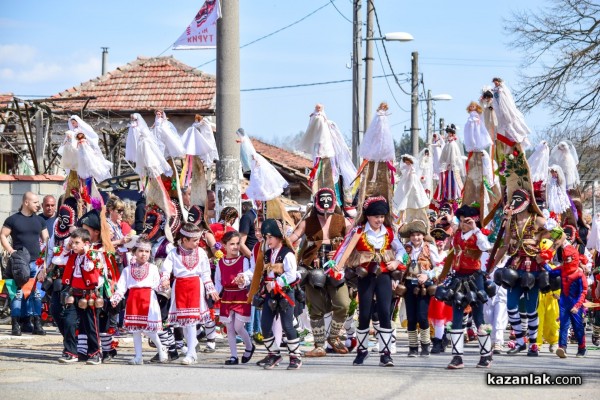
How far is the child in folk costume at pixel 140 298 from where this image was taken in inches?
493

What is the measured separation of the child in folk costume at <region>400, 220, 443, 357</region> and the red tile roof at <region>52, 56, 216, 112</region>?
19470mm

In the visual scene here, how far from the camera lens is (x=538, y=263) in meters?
13.7

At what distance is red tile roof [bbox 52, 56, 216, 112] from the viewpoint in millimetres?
33969

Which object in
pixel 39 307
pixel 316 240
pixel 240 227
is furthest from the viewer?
pixel 39 307

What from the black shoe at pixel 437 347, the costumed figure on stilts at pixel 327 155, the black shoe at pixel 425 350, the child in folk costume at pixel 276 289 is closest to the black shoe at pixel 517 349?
the black shoe at pixel 437 347

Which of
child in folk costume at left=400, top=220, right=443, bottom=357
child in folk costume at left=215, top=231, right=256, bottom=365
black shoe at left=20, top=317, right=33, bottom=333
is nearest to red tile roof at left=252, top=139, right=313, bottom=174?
black shoe at left=20, top=317, right=33, bottom=333

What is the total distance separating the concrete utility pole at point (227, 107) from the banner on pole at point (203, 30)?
108 mm

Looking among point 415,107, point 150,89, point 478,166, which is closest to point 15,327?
point 478,166

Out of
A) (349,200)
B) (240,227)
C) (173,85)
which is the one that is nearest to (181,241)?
(240,227)

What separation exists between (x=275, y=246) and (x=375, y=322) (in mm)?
1479

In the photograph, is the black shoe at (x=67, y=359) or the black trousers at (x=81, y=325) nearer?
the black shoe at (x=67, y=359)

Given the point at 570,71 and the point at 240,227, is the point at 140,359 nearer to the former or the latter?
the point at 240,227

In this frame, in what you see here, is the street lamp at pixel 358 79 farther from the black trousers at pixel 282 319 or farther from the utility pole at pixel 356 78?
the black trousers at pixel 282 319

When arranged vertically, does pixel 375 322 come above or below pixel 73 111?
below
